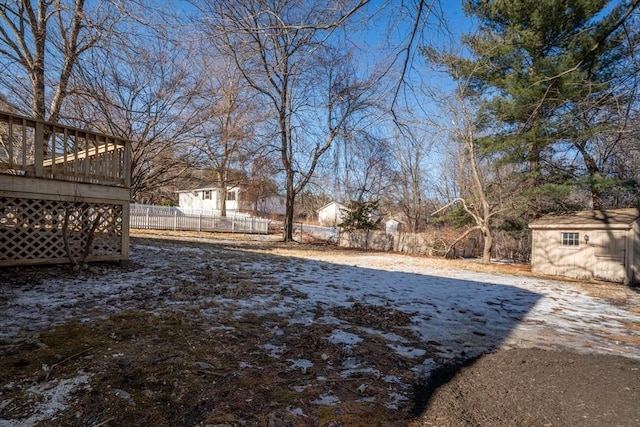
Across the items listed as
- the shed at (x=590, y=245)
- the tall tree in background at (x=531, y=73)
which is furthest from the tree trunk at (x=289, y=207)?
the shed at (x=590, y=245)

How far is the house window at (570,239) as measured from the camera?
10.2 meters

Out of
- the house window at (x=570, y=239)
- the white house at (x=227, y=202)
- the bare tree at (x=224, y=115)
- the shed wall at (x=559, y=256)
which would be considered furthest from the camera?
the white house at (x=227, y=202)

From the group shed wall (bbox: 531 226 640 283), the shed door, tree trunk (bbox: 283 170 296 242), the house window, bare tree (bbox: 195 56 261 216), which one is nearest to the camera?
shed wall (bbox: 531 226 640 283)

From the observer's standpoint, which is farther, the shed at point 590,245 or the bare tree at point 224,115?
the bare tree at point 224,115

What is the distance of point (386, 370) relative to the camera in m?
2.54

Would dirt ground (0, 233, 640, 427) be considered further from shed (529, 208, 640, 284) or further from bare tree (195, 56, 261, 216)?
bare tree (195, 56, 261, 216)

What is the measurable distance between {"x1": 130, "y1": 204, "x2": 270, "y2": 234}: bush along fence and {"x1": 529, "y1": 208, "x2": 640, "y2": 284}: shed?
1729cm

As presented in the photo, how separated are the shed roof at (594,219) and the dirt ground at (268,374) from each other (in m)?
7.31

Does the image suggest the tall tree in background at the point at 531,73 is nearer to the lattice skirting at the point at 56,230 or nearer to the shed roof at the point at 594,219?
the shed roof at the point at 594,219

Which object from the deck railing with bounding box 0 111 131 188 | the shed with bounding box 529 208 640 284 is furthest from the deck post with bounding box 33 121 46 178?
the shed with bounding box 529 208 640 284

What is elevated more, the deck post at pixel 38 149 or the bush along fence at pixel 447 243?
the deck post at pixel 38 149

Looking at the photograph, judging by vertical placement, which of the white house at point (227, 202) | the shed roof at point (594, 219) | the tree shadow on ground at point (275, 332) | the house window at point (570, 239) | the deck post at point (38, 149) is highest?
the white house at point (227, 202)

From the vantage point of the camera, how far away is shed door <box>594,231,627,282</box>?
30.4ft

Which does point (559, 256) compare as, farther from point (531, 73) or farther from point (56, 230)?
point (56, 230)
